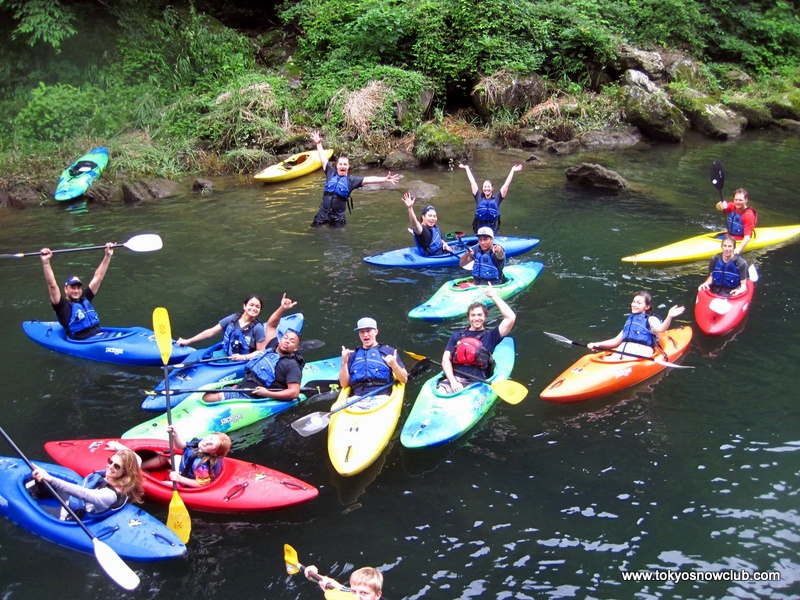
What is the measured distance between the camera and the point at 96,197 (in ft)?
Answer: 40.4

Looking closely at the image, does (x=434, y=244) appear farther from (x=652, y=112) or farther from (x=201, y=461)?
(x=652, y=112)

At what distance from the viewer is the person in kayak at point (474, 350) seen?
20.2 feet

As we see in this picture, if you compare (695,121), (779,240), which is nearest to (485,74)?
(695,121)

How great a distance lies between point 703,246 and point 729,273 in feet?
6.37

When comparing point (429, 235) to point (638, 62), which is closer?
point (429, 235)

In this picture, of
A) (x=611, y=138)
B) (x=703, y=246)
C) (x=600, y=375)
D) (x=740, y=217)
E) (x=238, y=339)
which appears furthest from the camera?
(x=611, y=138)

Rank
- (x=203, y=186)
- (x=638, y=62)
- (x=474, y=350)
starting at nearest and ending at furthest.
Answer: (x=474, y=350), (x=203, y=186), (x=638, y=62)

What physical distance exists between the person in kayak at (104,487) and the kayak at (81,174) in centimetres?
830

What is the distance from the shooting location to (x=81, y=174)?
487 inches

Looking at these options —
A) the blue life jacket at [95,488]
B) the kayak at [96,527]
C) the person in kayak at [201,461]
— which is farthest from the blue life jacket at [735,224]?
the blue life jacket at [95,488]

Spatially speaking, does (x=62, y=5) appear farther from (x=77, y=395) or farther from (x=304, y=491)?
(x=304, y=491)

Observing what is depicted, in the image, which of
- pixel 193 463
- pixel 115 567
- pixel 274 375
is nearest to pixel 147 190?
pixel 274 375

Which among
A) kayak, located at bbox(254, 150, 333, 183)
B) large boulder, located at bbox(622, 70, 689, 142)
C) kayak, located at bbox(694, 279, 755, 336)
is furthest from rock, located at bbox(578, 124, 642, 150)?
kayak, located at bbox(694, 279, 755, 336)

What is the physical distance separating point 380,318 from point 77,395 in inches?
123
